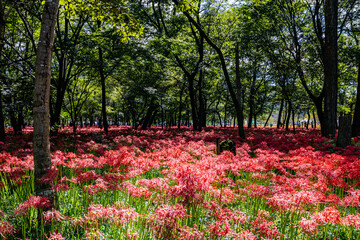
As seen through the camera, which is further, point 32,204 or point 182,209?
point 32,204

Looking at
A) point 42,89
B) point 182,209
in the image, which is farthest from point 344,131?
point 42,89

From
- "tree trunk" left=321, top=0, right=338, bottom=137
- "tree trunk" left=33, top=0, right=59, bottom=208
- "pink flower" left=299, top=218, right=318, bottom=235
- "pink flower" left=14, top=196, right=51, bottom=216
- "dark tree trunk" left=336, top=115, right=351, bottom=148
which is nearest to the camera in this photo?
"pink flower" left=299, top=218, right=318, bottom=235

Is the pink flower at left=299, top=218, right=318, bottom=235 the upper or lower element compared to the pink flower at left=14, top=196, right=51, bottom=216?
lower

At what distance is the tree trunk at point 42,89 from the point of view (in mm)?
2900

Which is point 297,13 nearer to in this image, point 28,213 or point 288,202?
point 288,202

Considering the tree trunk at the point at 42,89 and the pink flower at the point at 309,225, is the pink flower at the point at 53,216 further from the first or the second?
the pink flower at the point at 309,225

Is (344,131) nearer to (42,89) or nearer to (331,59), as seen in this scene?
(331,59)

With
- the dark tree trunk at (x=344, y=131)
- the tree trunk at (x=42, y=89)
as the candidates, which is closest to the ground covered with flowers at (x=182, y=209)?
the tree trunk at (x=42, y=89)

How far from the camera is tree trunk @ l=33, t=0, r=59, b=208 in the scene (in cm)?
290

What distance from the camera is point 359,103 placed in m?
12.8

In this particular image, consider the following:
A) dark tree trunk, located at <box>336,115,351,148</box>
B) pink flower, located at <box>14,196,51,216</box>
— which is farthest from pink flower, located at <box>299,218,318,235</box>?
dark tree trunk, located at <box>336,115,351,148</box>

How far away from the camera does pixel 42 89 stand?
2914 mm

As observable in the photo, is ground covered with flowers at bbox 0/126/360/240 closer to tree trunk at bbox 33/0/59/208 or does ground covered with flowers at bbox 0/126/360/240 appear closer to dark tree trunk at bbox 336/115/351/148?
tree trunk at bbox 33/0/59/208

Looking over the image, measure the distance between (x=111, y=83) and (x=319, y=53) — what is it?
21.0 m
